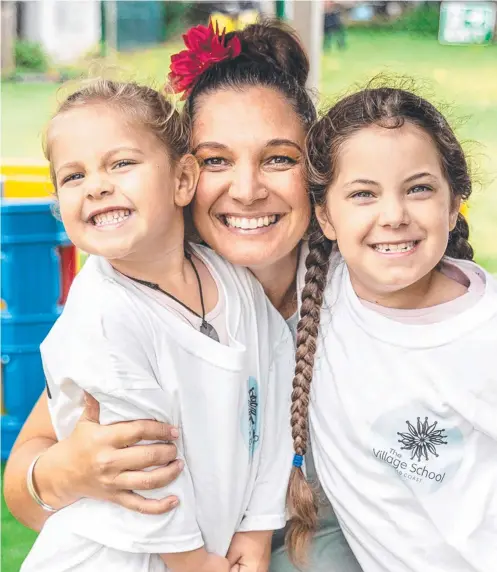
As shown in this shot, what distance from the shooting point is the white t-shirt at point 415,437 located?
1631 millimetres

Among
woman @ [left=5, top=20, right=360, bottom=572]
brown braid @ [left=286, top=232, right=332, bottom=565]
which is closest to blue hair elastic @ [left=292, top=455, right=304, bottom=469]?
brown braid @ [left=286, top=232, right=332, bottom=565]

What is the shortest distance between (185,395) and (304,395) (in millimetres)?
289

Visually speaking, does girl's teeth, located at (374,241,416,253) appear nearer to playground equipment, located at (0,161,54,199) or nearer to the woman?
the woman

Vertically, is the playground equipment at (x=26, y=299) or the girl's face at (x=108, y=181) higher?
the girl's face at (x=108, y=181)

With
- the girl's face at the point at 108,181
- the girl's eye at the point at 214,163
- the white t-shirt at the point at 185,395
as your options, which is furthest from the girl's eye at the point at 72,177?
the girl's eye at the point at 214,163

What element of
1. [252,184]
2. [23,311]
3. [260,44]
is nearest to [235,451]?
[252,184]

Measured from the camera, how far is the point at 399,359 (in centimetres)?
169

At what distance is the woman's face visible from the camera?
180cm

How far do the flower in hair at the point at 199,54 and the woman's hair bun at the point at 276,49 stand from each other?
0.14 ft

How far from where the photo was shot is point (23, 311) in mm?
3559

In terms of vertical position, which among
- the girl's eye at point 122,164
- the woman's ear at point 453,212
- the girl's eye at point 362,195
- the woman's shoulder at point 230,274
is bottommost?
the woman's shoulder at point 230,274

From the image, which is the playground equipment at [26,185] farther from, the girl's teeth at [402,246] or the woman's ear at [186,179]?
the girl's teeth at [402,246]

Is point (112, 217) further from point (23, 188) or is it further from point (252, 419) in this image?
point (23, 188)

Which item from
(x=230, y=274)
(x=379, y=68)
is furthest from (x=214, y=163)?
(x=379, y=68)
